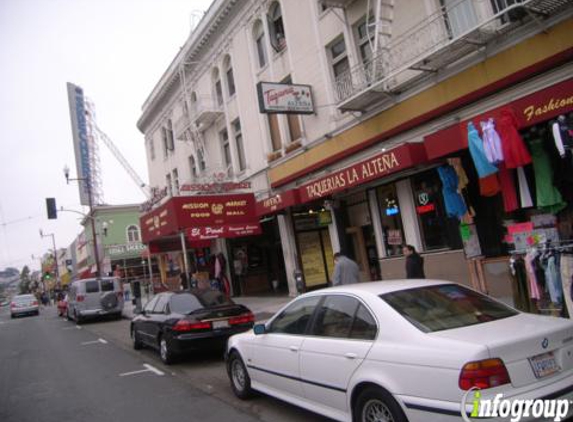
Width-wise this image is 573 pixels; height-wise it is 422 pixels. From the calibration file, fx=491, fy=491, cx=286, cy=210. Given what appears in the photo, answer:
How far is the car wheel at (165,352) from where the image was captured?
932 centimetres

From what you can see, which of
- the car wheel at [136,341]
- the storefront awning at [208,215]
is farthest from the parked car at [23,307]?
the car wheel at [136,341]

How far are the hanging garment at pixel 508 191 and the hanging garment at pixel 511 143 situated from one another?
1014 millimetres

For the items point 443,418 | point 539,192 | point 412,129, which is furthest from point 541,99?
point 443,418

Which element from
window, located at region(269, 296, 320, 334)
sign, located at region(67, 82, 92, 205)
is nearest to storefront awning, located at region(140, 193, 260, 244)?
window, located at region(269, 296, 320, 334)

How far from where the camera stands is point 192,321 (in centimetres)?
898

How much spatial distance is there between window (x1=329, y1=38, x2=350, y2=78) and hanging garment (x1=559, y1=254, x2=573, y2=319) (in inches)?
379

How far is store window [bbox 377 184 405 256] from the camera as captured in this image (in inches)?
532

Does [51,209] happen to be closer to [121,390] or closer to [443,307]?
[121,390]

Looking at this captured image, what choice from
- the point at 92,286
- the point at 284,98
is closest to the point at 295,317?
the point at 284,98

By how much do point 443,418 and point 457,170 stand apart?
7748 mm

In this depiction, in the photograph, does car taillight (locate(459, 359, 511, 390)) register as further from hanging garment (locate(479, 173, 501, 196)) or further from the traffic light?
the traffic light

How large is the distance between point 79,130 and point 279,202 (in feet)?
123

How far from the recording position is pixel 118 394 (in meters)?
7.67

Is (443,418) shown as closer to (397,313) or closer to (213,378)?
(397,313)
